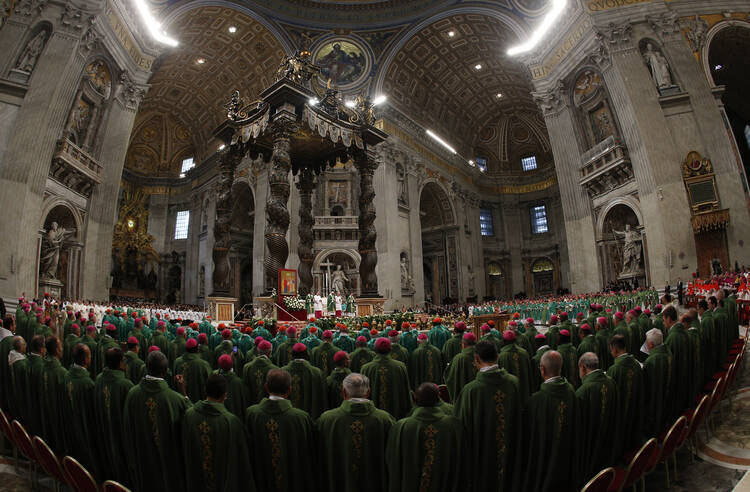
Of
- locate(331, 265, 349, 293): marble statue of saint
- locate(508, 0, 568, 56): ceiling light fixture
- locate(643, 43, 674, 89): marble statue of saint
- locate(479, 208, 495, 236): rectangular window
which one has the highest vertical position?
locate(508, 0, 568, 56): ceiling light fixture

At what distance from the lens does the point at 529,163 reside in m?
32.2

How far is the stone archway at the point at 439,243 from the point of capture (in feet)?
88.4

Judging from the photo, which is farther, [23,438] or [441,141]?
[441,141]

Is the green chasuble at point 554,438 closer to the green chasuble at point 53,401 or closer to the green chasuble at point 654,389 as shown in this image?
the green chasuble at point 654,389

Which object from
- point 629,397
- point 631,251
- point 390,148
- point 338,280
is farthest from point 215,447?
point 390,148

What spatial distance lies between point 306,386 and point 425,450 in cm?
201

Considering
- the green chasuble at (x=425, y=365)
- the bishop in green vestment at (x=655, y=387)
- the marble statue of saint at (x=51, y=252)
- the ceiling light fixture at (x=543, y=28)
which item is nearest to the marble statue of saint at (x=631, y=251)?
the ceiling light fixture at (x=543, y=28)

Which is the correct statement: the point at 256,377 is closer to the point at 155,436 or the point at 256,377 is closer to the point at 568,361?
the point at 155,436

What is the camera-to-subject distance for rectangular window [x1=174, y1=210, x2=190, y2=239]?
94.9 ft

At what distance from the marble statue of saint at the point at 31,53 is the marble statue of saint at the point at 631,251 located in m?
21.2

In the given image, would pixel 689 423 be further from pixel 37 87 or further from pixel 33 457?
pixel 37 87

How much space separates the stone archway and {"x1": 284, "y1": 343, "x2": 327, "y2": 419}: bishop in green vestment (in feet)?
75.3

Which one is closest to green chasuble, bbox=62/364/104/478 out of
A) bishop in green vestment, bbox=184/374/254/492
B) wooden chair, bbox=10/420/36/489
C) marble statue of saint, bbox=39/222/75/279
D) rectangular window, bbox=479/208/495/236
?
wooden chair, bbox=10/420/36/489

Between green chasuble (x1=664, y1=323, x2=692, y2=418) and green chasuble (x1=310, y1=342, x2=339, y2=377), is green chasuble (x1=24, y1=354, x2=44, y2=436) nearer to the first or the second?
green chasuble (x1=310, y1=342, x2=339, y2=377)
